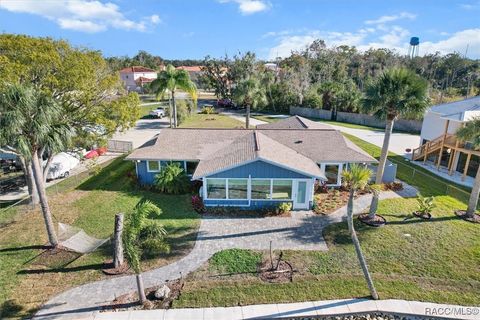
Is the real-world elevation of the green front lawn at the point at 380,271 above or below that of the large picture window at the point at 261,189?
below

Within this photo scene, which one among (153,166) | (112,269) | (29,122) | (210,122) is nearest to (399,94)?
(112,269)

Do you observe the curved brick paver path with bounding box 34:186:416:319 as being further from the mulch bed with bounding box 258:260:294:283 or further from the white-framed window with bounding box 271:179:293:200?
the mulch bed with bounding box 258:260:294:283

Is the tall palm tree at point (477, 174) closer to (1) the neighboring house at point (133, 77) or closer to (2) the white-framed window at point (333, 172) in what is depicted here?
(2) the white-framed window at point (333, 172)

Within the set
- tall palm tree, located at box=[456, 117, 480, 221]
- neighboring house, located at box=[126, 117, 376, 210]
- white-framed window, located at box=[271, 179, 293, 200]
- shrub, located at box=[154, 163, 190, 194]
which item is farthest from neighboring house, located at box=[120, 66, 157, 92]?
tall palm tree, located at box=[456, 117, 480, 221]

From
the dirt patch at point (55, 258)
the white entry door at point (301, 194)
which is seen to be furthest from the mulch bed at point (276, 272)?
the dirt patch at point (55, 258)

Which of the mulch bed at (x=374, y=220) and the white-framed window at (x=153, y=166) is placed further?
the white-framed window at (x=153, y=166)

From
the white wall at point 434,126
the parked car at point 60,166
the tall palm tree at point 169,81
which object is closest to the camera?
the parked car at point 60,166

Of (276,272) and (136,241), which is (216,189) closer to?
(276,272)
